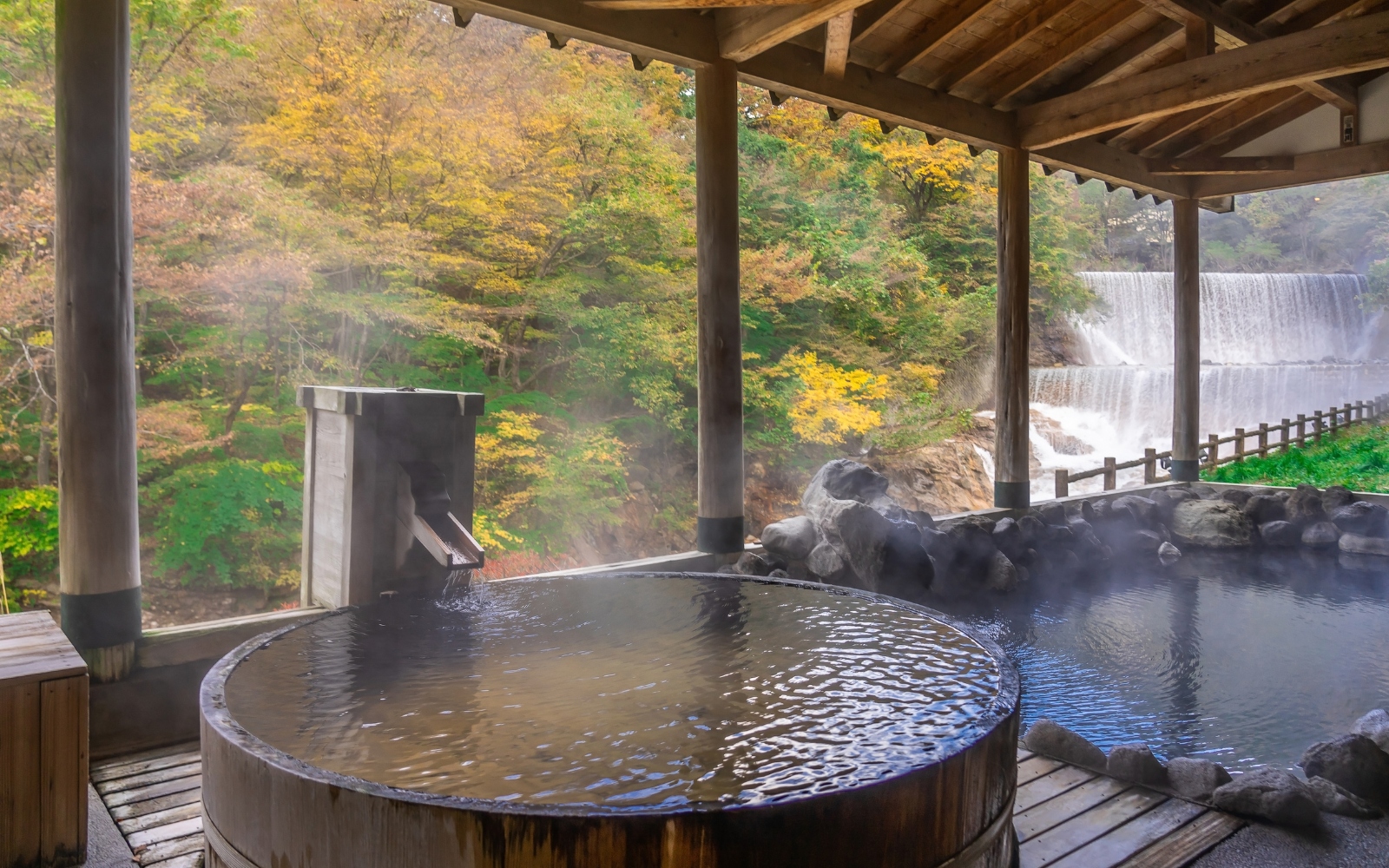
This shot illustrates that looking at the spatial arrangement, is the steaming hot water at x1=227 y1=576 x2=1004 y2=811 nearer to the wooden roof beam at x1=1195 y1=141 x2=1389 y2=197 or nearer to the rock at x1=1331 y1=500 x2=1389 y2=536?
the rock at x1=1331 y1=500 x2=1389 y2=536

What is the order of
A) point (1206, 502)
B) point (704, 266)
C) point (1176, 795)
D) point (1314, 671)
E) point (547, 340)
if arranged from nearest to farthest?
point (1176, 795) < point (1314, 671) < point (704, 266) < point (1206, 502) < point (547, 340)

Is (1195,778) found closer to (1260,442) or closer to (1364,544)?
(1364,544)

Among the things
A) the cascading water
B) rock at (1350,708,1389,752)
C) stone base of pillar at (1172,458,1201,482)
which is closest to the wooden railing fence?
stone base of pillar at (1172,458,1201,482)

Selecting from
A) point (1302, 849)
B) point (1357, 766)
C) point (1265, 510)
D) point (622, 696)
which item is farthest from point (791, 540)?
point (1265, 510)

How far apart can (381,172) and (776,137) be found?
4540 millimetres

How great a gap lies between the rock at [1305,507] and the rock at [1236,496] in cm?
35

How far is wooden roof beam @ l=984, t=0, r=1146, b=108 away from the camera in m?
4.96

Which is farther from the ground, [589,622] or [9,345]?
[9,345]

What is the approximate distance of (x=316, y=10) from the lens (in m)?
6.33

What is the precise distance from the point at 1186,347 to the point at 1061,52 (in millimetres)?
3610

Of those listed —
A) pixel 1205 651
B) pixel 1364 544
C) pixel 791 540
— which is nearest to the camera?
pixel 1205 651

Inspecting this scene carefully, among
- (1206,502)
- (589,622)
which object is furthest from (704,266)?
(1206,502)

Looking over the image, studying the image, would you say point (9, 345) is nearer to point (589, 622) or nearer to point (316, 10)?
point (316, 10)

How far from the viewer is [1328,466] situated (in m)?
11.0
